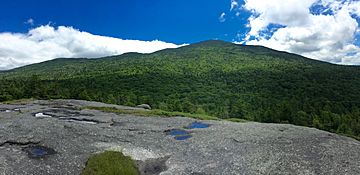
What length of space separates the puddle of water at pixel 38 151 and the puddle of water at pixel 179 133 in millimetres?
21003

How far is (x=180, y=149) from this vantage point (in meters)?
46.2

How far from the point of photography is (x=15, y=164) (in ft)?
116

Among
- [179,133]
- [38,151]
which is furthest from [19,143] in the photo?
[179,133]

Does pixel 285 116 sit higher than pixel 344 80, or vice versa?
pixel 344 80

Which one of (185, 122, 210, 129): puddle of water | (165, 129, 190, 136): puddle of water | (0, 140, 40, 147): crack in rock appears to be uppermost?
(0, 140, 40, 147): crack in rock

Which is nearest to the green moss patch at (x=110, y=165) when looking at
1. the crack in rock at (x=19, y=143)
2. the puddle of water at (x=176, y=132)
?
the crack in rock at (x=19, y=143)

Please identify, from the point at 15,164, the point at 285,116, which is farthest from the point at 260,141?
the point at 285,116

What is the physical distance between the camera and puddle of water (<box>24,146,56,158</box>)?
129 ft

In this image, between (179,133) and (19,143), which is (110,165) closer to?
(19,143)

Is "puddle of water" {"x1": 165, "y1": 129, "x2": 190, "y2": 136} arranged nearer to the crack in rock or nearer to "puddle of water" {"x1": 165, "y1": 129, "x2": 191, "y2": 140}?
"puddle of water" {"x1": 165, "y1": 129, "x2": 191, "y2": 140}

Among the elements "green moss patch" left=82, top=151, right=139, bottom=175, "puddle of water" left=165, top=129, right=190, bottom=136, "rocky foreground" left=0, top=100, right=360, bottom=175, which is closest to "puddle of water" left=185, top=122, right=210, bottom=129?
"puddle of water" left=165, top=129, right=190, bottom=136

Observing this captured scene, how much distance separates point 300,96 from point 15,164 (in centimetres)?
15010

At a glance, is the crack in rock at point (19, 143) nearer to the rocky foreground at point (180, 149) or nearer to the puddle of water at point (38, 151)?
the rocky foreground at point (180, 149)

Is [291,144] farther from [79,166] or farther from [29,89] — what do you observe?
[29,89]
